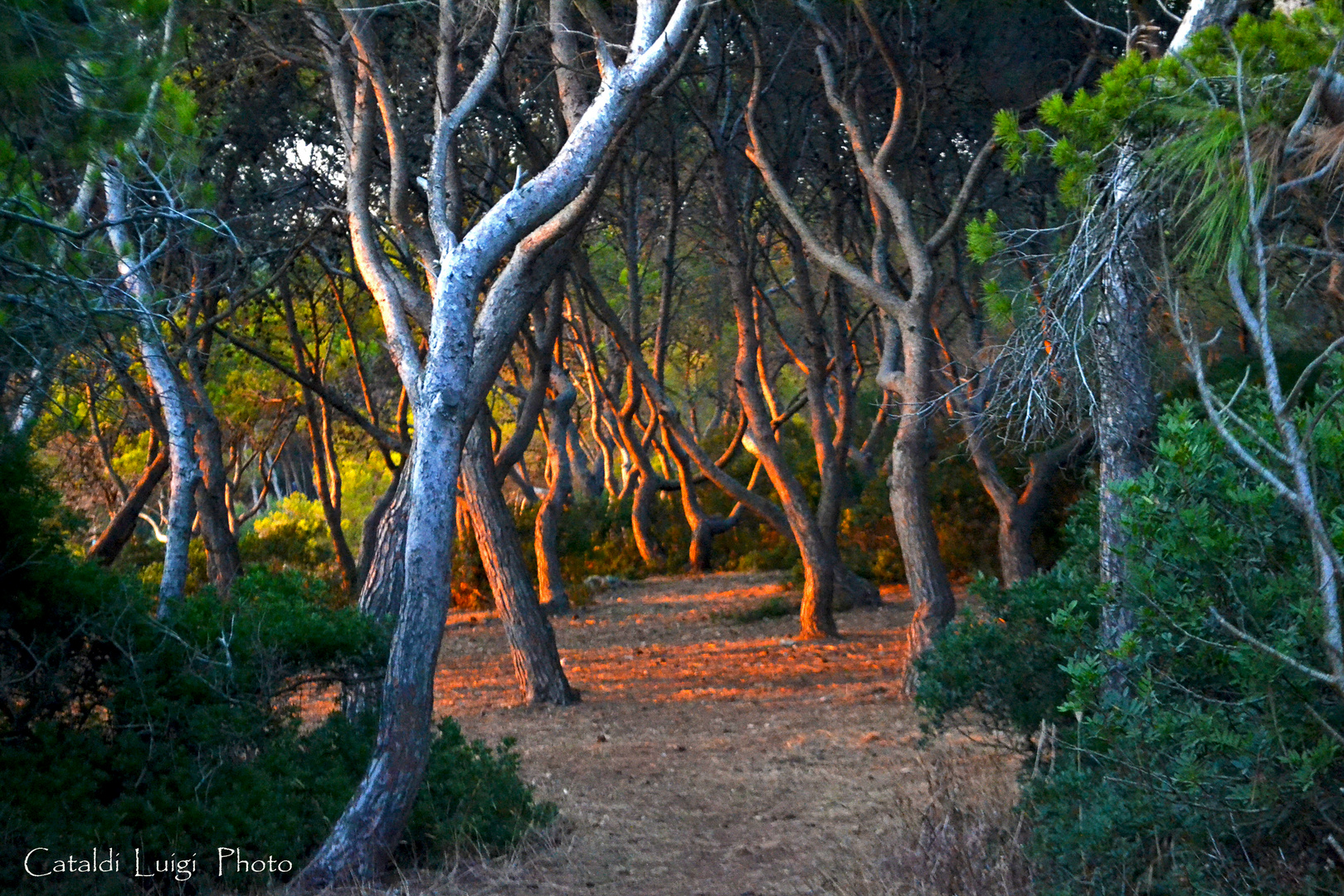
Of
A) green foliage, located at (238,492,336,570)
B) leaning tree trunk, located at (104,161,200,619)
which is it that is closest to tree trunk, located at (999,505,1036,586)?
leaning tree trunk, located at (104,161,200,619)

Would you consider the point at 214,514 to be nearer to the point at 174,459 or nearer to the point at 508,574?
the point at 508,574

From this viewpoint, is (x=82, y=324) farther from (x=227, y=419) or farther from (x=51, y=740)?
(x=227, y=419)

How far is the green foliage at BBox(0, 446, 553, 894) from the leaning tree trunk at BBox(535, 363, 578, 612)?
10.1 meters

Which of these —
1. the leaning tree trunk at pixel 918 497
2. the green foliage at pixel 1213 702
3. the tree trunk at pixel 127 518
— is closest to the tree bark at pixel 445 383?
the green foliage at pixel 1213 702

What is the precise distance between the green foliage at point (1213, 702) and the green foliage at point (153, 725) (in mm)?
3032

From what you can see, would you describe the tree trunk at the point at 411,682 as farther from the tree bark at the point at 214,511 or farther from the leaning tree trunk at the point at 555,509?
the leaning tree trunk at the point at 555,509

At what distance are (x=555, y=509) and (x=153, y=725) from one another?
1176 centimetres

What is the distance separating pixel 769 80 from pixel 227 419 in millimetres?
12712

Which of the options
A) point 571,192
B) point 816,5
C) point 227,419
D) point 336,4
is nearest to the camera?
point 571,192

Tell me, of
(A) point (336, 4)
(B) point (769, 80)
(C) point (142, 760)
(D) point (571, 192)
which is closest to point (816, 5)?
(B) point (769, 80)

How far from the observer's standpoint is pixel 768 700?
9719 millimetres

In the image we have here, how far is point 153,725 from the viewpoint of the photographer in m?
5.02

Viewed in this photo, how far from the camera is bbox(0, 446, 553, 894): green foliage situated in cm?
477

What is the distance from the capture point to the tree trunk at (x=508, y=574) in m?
9.23
